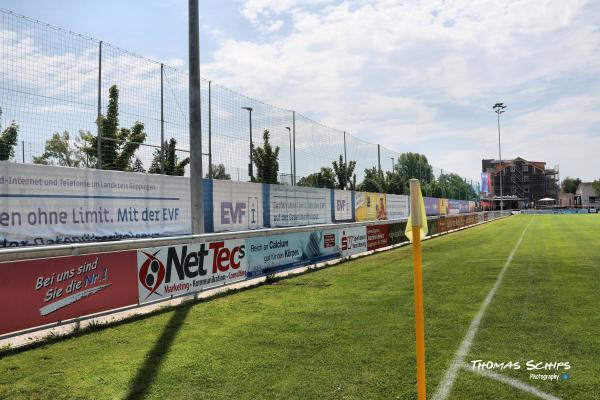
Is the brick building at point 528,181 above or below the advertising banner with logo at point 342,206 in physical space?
above

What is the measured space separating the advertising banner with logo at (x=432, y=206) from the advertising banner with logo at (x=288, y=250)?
97.5ft

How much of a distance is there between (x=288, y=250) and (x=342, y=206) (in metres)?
13.8

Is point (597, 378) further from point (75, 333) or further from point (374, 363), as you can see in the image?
point (75, 333)

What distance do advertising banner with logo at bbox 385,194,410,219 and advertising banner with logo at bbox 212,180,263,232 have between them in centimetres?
1830

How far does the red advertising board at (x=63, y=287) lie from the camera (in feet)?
21.1

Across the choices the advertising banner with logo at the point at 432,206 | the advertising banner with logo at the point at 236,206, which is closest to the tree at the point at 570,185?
the advertising banner with logo at the point at 432,206

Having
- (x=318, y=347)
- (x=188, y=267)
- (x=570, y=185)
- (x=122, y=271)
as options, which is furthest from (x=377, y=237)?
(x=570, y=185)

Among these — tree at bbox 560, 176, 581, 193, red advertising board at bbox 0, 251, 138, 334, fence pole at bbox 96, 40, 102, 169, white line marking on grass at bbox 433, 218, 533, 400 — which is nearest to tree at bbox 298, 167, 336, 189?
fence pole at bbox 96, 40, 102, 169

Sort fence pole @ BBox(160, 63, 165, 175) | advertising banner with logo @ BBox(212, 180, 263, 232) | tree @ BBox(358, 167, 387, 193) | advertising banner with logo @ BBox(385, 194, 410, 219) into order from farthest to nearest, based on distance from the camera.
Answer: advertising banner with logo @ BBox(385, 194, 410, 219)
tree @ BBox(358, 167, 387, 193)
advertising banner with logo @ BBox(212, 180, 263, 232)
fence pole @ BBox(160, 63, 165, 175)

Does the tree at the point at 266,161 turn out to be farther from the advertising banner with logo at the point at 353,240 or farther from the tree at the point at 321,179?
the advertising banner with logo at the point at 353,240

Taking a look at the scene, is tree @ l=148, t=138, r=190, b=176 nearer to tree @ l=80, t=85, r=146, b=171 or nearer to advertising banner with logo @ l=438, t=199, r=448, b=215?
tree @ l=80, t=85, r=146, b=171

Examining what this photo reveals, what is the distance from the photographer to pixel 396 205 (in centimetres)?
3788

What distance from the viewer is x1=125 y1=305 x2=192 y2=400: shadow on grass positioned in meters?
4.72

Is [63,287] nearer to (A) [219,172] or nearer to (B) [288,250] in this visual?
(B) [288,250]
